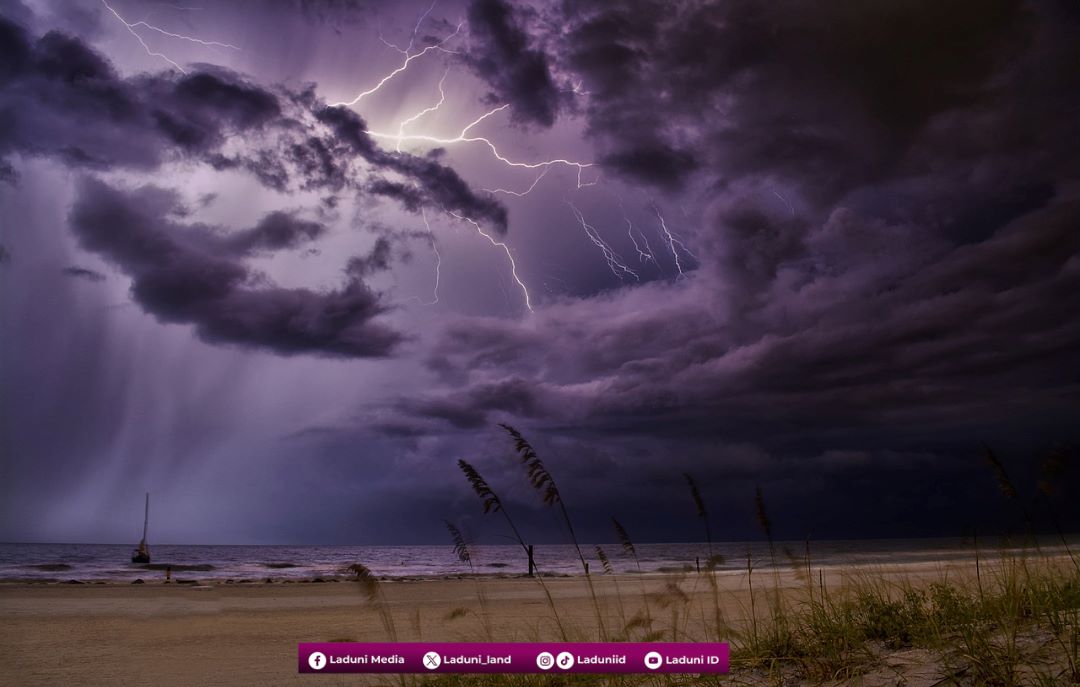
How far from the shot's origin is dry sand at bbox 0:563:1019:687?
8.92m

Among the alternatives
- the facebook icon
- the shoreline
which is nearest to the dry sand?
the shoreline

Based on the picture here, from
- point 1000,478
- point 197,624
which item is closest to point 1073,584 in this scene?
point 1000,478

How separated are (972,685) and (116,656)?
11.8m

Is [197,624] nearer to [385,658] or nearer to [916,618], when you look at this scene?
[385,658]

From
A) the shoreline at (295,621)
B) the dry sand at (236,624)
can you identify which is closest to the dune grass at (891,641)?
the shoreline at (295,621)

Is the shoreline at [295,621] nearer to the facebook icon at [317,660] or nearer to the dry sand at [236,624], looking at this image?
the dry sand at [236,624]

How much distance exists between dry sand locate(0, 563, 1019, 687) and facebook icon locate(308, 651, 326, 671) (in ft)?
1.38

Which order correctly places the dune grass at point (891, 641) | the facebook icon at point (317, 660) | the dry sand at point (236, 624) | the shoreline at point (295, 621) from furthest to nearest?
the dry sand at point (236, 624) < the shoreline at point (295, 621) < the facebook icon at point (317, 660) < the dune grass at point (891, 641)

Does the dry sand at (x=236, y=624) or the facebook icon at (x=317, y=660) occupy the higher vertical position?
the facebook icon at (x=317, y=660)

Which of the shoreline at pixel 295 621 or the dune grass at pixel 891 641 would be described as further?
the shoreline at pixel 295 621

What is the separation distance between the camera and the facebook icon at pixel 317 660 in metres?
4.27

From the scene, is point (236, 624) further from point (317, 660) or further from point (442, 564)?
point (442, 564)

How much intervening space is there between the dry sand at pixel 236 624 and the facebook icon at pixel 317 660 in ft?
1.38

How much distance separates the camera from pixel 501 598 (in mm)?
20766
